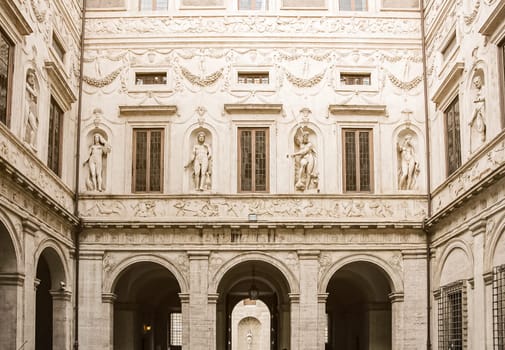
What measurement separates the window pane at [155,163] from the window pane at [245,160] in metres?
2.47

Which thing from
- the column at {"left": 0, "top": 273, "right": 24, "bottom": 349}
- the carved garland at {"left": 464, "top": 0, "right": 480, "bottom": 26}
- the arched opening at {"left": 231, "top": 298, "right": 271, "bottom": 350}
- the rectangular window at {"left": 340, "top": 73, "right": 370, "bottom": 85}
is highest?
the carved garland at {"left": 464, "top": 0, "right": 480, "bottom": 26}

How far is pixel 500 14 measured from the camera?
65.1 ft

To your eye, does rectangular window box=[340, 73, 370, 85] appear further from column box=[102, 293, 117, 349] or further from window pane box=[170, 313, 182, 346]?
window pane box=[170, 313, 182, 346]

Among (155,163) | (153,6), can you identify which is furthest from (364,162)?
(153,6)

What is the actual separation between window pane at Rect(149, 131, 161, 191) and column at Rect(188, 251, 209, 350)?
2348 mm

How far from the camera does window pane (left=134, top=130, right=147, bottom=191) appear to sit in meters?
27.7

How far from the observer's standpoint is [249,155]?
27.7m

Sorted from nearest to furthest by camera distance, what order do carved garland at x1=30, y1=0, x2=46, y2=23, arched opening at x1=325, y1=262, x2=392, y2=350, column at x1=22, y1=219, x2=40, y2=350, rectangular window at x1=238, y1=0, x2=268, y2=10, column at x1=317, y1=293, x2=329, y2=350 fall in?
column at x1=22, y1=219, x2=40, y2=350
carved garland at x1=30, y1=0, x2=46, y2=23
column at x1=317, y1=293, x2=329, y2=350
rectangular window at x1=238, y1=0, x2=268, y2=10
arched opening at x1=325, y1=262, x2=392, y2=350

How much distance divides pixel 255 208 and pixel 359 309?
7.88 metres

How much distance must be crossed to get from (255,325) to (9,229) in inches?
1449

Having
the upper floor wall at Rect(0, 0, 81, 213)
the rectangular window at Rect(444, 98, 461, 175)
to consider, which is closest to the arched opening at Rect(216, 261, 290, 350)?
the upper floor wall at Rect(0, 0, 81, 213)

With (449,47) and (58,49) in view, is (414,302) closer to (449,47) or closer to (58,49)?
(449,47)

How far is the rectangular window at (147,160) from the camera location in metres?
27.6

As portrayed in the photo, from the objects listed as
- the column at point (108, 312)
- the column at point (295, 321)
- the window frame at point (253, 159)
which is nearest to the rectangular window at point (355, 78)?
the window frame at point (253, 159)
